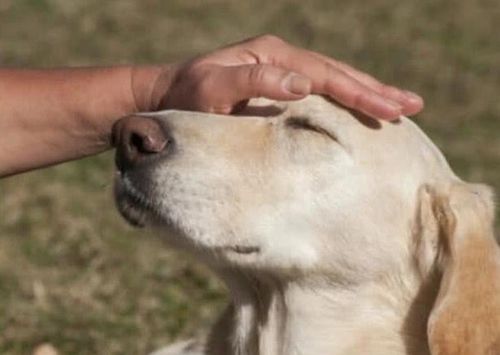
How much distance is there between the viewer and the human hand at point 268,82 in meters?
4.52

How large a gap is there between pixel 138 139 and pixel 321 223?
23.4 inches

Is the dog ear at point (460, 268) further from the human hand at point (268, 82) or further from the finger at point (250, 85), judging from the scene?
the finger at point (250, 85)

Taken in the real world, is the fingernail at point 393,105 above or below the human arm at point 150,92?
above

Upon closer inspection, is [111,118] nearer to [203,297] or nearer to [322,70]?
[322,70]

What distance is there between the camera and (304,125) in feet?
15.4

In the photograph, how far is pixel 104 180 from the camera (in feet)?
27.7

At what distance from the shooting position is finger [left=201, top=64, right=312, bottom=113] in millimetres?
4512

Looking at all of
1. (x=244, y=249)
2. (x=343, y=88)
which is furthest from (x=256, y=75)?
(x=244, y=249)

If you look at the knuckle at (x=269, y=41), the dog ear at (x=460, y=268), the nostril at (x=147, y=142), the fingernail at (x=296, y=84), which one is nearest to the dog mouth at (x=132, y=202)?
the nostril at (x=147, y=142)

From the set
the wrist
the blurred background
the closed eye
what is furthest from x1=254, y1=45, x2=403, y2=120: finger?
the blurred background

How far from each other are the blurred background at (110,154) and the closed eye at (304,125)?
0.60 meters

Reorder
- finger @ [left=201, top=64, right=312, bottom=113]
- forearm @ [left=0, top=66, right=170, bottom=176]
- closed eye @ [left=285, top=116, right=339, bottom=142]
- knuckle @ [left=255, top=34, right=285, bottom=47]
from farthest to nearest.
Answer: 1. forearm @ [left=0, top=66, right=170, bottom=176]
2. knuckle @ [left=255, top=34, right=285, bottom=47]
3. closed eye @ [left=285, top=116, right=339, bottom=142]
4. finger @ [left=201, top=64, right=312, bottom=113]

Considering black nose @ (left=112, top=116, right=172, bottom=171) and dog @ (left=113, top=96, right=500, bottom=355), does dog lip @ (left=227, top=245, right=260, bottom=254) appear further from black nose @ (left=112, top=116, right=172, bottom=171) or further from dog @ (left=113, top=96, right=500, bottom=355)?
black nose @ (left=112, top=116, right=172, bottom=171)

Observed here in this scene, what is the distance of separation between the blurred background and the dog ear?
996 millimetres
